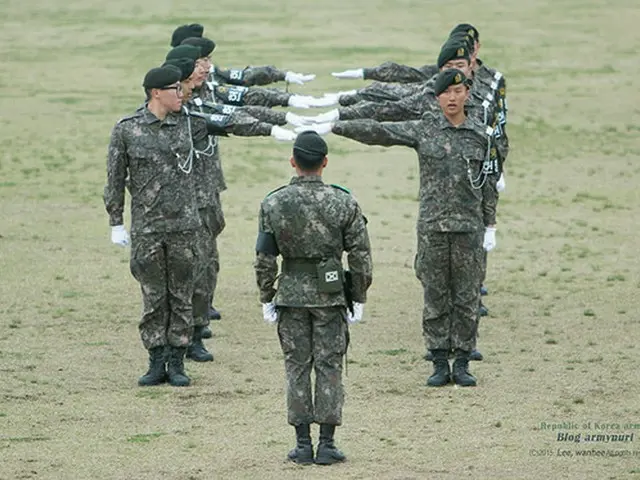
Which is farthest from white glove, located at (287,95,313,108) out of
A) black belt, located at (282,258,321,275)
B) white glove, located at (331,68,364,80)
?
black belt, located at (282,258,321,275)

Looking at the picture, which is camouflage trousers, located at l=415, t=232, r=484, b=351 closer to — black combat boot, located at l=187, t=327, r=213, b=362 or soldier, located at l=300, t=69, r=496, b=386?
soldier, located at l=300, t=69, r=496, b=386

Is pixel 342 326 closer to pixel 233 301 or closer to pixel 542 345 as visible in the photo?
pixel 542 345

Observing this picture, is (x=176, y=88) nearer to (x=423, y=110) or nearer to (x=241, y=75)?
(x=423, y=110)

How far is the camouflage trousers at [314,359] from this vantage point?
400 inches

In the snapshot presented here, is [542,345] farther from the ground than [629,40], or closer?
closer

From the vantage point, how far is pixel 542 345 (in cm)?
1402

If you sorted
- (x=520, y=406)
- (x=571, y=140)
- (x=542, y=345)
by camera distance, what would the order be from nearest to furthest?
(x=520, y=406) < (x=542, y=345) < (x=571, y=140)

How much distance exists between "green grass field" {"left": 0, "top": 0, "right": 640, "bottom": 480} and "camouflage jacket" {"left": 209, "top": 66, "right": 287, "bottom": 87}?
2.20 metres

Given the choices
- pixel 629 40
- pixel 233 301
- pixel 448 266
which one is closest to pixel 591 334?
pixel 448 266

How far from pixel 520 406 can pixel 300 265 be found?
7.92 ft

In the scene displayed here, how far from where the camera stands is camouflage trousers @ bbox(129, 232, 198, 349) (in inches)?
482

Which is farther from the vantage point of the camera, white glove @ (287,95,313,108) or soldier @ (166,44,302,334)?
soldier @ (166,44,302,334)

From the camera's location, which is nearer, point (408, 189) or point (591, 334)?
point (591, 334)

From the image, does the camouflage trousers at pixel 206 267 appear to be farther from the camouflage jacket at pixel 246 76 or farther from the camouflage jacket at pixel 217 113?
the camouflage jacket at pixel 246 76
